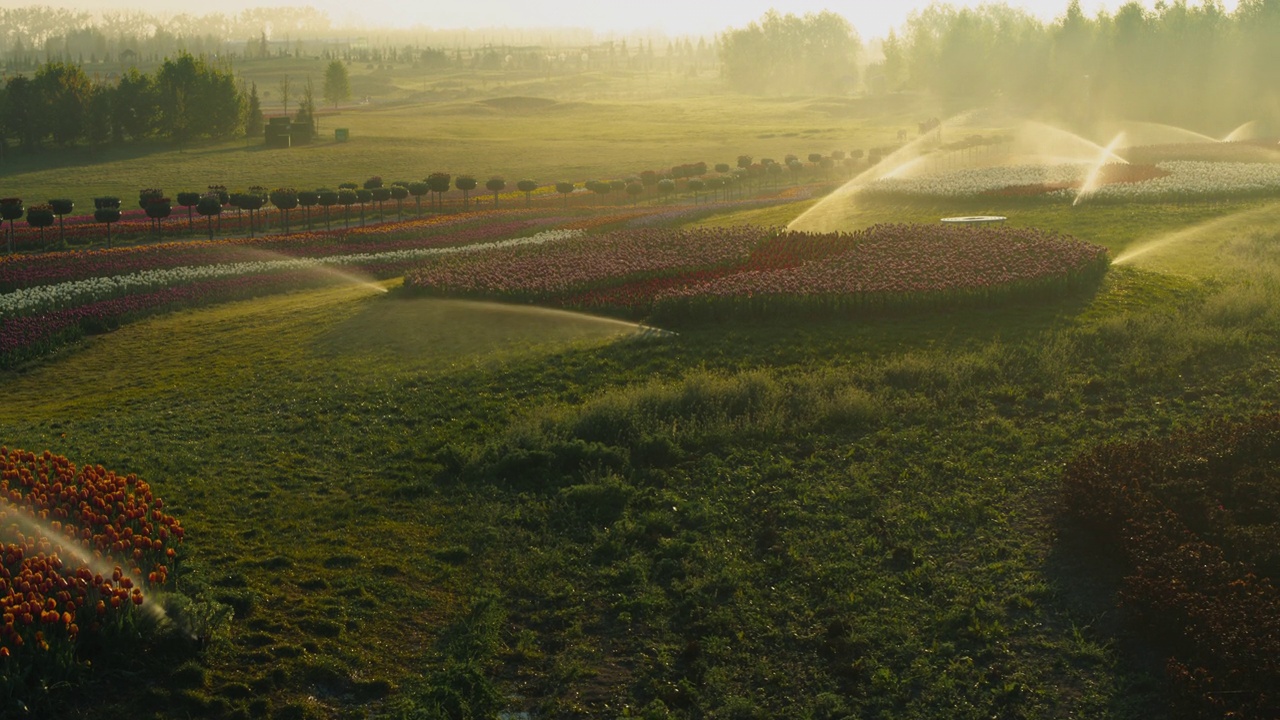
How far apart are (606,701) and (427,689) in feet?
4.77

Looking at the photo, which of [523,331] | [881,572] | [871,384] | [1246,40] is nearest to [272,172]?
[523,331]

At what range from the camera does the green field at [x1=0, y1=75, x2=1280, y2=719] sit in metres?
9.66

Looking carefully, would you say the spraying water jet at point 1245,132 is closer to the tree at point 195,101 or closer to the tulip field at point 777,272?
the tulip field at point 777,272

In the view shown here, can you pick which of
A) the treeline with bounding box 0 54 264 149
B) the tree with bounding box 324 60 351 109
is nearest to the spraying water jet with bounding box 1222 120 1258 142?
the treeline with bounding box 0 54 264 149

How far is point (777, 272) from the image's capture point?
2359cm

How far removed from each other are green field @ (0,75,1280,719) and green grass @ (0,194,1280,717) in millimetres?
41

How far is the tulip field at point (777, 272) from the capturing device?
21906 mm

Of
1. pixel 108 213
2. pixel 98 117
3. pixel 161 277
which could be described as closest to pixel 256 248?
pixel 108 213

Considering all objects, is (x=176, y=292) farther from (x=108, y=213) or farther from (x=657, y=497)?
(x=657, y=497)

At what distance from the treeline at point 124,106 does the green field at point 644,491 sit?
184 ft

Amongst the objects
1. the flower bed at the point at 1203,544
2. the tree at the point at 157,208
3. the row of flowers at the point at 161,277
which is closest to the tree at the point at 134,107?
the tree at the point at 157,208

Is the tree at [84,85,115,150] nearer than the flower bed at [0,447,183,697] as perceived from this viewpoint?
No

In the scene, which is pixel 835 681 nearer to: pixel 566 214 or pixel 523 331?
pixel 523 331

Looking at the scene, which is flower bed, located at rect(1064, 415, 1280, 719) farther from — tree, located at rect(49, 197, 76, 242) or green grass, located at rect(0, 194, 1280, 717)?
tree, located at rect(49, 197, 76, 242)
